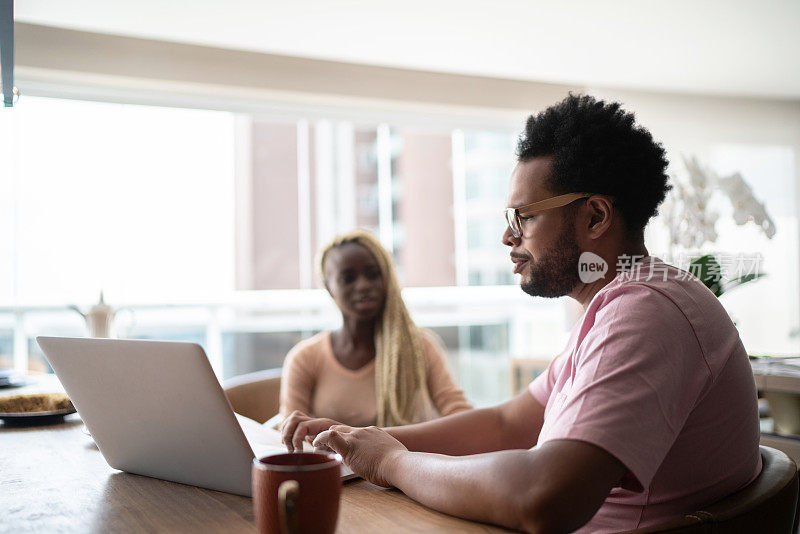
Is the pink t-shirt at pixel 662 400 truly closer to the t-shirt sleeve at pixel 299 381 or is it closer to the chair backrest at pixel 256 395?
the chair backrest at pixel 256 395

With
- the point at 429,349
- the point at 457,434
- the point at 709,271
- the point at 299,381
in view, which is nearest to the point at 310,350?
the point at 299,381

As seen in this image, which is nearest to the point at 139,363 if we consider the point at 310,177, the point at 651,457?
the point at 651,457

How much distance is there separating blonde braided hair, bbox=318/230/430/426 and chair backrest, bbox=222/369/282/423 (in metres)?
0.33

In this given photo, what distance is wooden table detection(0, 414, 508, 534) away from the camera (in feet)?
2.77

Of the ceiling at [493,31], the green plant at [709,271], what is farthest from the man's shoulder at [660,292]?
the ceiling at [493,31]

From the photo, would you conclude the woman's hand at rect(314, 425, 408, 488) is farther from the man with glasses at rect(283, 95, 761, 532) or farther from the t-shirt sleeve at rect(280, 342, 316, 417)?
the t-shirt sleeve at rect(280, 342, 316, 417)


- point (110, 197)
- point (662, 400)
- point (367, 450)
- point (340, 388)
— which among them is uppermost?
point (110, 197)

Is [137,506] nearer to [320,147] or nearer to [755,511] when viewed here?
[755,511]

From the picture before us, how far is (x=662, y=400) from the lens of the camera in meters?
0.84

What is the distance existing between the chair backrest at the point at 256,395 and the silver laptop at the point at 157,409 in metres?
0.89

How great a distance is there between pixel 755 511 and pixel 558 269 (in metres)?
0.49

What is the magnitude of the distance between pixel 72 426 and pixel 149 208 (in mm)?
2914

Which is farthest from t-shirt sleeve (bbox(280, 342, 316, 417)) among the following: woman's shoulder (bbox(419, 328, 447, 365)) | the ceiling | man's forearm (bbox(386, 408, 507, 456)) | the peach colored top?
the ceiling

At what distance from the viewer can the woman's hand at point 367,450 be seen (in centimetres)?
101
